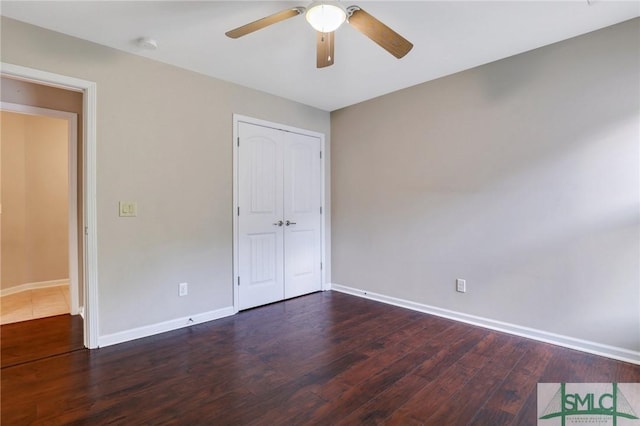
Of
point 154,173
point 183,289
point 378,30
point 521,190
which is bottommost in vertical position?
point 183,289

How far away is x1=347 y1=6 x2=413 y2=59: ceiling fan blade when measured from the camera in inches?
70.2

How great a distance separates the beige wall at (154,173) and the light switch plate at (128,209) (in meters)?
0.04

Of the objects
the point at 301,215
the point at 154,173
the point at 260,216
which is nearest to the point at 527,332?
the point at 301,215

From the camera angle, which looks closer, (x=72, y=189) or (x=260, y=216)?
(x=72, y=189)

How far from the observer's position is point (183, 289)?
302 cm

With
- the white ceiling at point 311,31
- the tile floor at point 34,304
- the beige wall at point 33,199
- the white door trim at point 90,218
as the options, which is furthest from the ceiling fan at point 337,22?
the beige wall at point 33,199

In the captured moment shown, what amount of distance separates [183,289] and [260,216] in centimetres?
112

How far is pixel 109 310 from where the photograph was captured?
2.60m

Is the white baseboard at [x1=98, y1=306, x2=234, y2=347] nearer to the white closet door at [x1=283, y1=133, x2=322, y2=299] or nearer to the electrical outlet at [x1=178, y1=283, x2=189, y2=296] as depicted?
the electrical outlet at [x1=178, y1=283, x2=189, y2=296]

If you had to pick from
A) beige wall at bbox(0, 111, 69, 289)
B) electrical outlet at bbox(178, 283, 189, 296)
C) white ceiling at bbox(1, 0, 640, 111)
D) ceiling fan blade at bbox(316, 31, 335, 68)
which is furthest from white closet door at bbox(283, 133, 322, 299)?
beige wall at bbox(0, 111, 69, 289)

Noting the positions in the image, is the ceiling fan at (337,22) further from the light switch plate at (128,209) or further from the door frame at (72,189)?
the door frame at (72,189)

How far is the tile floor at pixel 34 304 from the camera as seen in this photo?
10.8 ft

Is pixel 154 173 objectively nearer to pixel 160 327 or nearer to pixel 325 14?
pixel 160 327

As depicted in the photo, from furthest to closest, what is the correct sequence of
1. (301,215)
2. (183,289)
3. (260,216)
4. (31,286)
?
1. (31,286)
2. (301,215)
3. (260,216)
4. (183,289)
